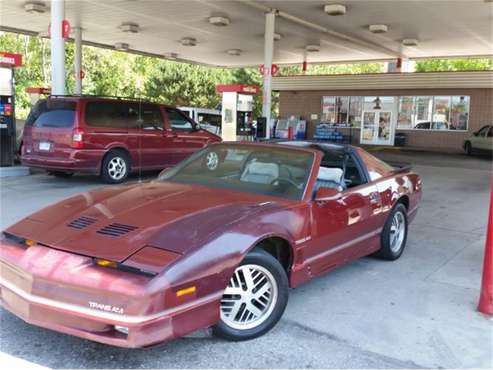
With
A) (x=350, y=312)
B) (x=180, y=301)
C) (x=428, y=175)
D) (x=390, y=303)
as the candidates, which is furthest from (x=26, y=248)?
(x=428, y=175)

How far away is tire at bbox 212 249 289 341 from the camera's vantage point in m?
3.52

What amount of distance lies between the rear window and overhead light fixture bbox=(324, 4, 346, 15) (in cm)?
950

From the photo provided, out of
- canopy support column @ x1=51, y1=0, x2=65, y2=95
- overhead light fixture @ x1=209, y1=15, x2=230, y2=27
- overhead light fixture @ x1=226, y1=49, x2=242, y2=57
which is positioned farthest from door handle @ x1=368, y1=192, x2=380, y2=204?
overhead light fixture @ x1=226, y1=49, x2=242, y2=57

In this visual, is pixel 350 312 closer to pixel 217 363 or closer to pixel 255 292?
pixel 255 292

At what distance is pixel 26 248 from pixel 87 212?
0.54 metres

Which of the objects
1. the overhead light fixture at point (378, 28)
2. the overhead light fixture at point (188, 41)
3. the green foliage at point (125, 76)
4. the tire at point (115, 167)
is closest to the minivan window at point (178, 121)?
the tire at point (115, 167)

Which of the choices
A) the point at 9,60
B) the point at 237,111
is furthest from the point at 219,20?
the point at 9,60

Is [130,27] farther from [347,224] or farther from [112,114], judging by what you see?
[347,224]

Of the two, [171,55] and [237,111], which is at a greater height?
[171,55]

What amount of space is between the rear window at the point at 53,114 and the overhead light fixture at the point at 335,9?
9501 millimetres

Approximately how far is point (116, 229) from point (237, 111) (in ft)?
50.3

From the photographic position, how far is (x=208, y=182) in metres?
4.63

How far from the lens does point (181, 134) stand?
12.1m

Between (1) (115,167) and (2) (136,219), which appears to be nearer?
(2) (136,219)
